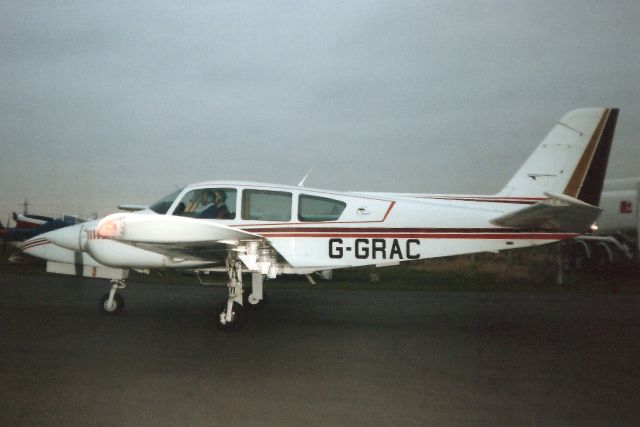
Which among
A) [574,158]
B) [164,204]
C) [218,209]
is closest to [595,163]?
[574,158]

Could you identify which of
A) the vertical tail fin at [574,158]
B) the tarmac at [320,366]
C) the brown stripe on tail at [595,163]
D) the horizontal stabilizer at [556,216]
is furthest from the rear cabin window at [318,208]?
the brown stripe on tail at [595,163]

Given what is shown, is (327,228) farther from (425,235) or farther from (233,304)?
(233,304)

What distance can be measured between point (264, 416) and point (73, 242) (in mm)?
5302

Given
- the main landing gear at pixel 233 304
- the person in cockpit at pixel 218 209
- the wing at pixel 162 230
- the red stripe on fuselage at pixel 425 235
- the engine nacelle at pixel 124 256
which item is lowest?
the main landing gear at pixel 233 304

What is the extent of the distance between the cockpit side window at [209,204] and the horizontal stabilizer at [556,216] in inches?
156

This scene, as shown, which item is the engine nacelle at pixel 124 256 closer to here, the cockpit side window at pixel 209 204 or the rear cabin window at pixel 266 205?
the cockpit side window at pixel 209 204

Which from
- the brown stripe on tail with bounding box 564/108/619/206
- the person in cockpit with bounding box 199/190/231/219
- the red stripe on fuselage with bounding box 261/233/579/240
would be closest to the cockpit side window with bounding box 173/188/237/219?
the person in cockpit with bounding box 199/190/231/219

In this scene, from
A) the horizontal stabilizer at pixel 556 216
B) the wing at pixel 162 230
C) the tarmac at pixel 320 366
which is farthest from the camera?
the horizontal stabilizer at pixel 556 216

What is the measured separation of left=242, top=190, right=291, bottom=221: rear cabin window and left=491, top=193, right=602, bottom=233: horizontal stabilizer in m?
3.12

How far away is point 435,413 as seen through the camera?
4.12 meters

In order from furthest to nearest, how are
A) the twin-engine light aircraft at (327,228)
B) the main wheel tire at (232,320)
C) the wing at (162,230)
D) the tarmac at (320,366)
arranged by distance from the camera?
the twin-engine light aircraft at (327,228), the main wheel tire at (232,320), the wing at (162,230), the tarmac at (320,366)

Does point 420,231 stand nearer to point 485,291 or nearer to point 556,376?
point 556,376

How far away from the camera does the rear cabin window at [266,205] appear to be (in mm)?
8109

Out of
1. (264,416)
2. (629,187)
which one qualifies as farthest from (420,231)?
(629,187)
